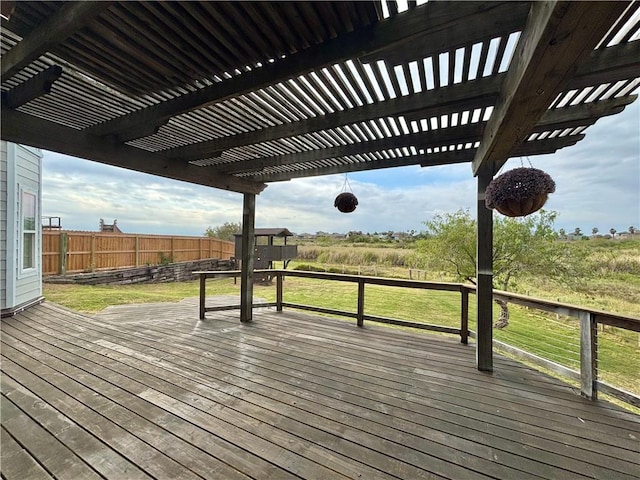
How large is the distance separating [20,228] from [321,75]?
637 cm

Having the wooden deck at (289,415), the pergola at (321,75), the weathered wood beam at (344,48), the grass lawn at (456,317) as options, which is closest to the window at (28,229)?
the grass lawn at (456,317)

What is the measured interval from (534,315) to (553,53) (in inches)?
370

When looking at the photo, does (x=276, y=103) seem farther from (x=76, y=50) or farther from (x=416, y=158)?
(x=416, y=158)

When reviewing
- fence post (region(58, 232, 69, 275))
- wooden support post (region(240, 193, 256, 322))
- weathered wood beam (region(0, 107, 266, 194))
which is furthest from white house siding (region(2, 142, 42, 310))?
wooden support post (region(240, 193, 256, 322))

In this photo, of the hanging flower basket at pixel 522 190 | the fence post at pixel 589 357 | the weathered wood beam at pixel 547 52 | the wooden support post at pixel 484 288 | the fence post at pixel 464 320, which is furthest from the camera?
the fence post at pixel 464 320

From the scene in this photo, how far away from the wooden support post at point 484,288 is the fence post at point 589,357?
0.73 m

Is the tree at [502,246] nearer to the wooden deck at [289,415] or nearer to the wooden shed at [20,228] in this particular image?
the wooden deck at [289,415]

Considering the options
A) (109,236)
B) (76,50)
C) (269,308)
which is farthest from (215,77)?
(109,236)

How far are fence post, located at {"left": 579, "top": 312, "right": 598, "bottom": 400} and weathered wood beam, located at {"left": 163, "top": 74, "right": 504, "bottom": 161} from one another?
7.18 ft

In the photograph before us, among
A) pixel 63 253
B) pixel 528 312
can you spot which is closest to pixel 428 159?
pixel 528 312

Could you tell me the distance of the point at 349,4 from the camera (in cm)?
120

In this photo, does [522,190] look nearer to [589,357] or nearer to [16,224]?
[589,357]

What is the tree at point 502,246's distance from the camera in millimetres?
6559

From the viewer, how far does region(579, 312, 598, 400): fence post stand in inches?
98.5
